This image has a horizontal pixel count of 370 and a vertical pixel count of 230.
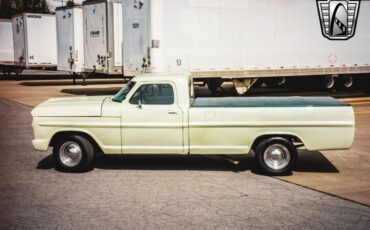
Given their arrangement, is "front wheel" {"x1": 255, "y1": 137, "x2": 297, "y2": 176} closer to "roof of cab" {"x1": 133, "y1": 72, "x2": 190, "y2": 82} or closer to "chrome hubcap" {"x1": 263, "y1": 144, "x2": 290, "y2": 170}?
"chrome hubcap" {"x1": 263, "y1": 144, "x2": 290, "y2": 170}

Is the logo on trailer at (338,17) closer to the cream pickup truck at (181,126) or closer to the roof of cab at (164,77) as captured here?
the cream pickup truck at (181,126)

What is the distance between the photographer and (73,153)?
808 centimetres

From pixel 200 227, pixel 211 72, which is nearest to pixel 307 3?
pixel 211 72

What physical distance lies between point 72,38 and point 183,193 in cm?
1663

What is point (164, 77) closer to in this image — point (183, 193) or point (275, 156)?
point (183, 193)

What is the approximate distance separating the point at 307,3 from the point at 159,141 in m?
12.4

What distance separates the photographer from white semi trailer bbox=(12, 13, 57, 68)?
2552 centimetres

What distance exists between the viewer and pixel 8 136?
1139cm

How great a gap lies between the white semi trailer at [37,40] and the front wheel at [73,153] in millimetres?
18947

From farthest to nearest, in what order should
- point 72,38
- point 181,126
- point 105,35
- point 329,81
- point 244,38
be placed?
1. point 72,38
2. point 329,81
3. point 105,35
4. point 244,38
5. point 181,126

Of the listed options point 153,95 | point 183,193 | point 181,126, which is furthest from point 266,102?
point 183,193

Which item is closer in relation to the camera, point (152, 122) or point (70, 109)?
point (152, 122)

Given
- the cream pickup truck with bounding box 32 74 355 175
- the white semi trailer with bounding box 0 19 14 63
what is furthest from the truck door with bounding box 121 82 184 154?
the white semi trailer with bounding box 0 19 14 63

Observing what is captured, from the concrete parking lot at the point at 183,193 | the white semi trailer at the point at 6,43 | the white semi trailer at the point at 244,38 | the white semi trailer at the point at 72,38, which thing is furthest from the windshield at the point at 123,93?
the white semi trailer at the point at 6,43
